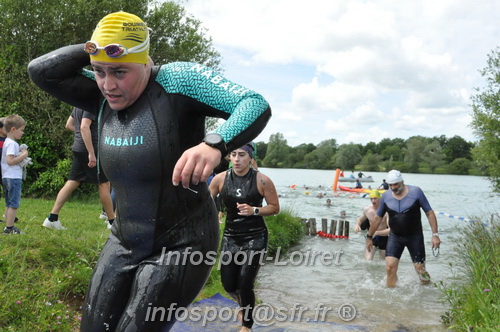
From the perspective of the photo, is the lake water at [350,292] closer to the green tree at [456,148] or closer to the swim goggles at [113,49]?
the swim goggles at [113,49]

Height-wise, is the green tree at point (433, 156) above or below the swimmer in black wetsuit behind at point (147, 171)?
above

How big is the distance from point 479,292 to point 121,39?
5.15m

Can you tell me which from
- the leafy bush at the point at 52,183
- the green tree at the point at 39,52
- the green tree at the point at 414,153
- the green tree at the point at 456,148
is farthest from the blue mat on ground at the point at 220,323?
the green tree at the point at 456,148

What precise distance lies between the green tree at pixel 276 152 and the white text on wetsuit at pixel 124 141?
89.1 metres

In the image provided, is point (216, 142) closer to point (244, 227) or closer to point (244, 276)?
point (244, 276)

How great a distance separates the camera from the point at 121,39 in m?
2.26

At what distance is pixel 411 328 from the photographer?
700cm

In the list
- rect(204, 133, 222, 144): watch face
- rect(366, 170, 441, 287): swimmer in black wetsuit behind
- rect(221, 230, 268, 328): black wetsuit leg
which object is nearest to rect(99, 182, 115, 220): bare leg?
rect(221, 230, 268, 328): black wetsuit leg

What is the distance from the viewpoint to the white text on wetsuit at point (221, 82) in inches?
86.4

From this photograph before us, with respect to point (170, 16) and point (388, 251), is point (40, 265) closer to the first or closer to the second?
point (388, 251)

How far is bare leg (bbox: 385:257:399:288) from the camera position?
30.0ft

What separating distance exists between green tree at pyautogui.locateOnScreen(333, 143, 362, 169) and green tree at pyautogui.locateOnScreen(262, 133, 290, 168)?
1100cm

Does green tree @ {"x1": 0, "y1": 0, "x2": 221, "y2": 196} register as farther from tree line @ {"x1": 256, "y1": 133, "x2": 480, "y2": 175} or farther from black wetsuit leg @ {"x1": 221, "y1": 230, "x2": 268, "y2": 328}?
tree line @ {"x1": 256, "y1": 133, "x2": 480, "y2": 175}

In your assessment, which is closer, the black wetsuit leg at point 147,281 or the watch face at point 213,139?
the watch face at point 213,139
